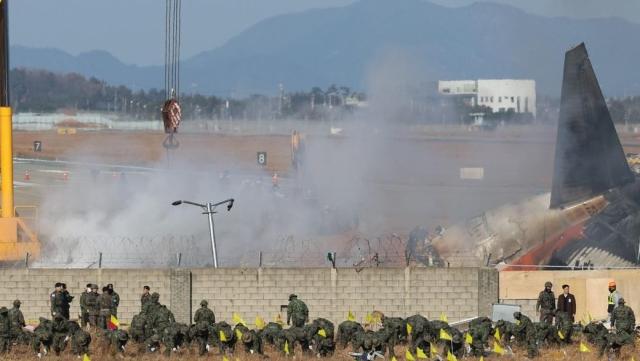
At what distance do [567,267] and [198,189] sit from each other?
36499 millimetres

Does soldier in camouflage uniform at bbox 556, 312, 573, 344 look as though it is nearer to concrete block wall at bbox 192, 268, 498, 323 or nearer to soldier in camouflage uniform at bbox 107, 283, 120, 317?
concrete block wall at bbox 192, 268, 498, 323

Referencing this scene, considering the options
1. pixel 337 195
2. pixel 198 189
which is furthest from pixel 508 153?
pixel 198 189

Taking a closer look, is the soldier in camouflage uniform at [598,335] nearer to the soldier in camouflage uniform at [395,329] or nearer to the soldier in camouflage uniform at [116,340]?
the soldier in camouflage uniform at [395,329]

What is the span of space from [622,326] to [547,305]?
13.1 ft

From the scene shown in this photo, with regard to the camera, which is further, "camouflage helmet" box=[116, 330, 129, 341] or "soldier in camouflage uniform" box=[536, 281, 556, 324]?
"soldier in camouflage uniform" box=[536, 281, 556, 324]

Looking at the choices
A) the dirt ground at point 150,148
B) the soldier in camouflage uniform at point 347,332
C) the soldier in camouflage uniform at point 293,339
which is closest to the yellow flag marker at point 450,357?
the soldier in camouflage uniform at point 347,332

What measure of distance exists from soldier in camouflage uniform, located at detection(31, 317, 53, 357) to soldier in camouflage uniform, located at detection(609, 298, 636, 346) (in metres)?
16.9

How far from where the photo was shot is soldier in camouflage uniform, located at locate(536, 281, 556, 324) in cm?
4075

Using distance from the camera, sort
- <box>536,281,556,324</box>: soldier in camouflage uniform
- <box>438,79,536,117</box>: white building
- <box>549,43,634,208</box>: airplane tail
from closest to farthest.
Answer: <box>536,281,556,324</box>: soldier in camouflage uniform → <box>549,43,634,208</box>: airplane tail → <box>438,79,536,117</box>: white building

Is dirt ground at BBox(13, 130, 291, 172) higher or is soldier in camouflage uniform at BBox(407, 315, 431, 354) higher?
dirt ground at BBox(13, 130, 291, 172)

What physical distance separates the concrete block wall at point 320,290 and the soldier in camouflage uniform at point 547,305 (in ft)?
13.3

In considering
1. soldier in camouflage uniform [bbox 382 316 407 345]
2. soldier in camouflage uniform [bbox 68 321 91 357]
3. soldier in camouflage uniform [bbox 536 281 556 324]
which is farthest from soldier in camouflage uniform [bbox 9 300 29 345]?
soldier in camouflage uniform [bbox 536 281 556 324]

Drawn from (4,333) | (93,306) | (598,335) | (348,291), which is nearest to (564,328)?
(598,335)

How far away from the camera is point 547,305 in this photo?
40750 millimetres
